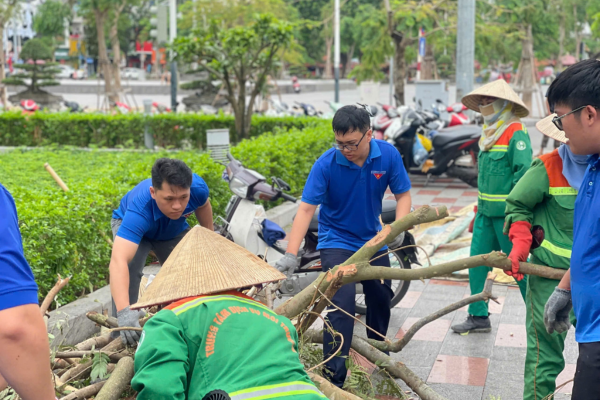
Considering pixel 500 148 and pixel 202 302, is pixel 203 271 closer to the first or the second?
pixel 202 302

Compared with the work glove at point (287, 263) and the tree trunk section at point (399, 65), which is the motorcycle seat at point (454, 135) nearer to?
the tree trunk section at point (399, 65)

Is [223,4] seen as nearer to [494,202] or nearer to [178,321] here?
[494,202]

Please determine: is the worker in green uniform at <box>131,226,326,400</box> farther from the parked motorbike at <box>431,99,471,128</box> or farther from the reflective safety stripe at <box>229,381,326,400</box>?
the parked motorbike at <box>431,99,471,128</box>

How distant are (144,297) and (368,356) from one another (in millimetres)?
1729

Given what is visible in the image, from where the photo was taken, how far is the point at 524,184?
3457 millimetres

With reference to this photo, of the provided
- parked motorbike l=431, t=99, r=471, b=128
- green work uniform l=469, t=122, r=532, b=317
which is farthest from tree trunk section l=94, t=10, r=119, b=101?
green work uniform l=469, t=122, r=532, b=317

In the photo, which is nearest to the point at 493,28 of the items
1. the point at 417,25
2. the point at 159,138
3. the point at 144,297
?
the point at 417,25

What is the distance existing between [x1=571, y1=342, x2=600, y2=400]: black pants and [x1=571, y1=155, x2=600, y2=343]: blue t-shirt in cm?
3

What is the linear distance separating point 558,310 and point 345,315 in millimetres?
1204

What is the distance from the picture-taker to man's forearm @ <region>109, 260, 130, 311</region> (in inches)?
140

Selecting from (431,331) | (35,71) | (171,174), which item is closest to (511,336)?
(431,331)

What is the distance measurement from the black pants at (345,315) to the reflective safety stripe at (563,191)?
1.20 metres

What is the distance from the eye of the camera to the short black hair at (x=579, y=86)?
2.51 metres

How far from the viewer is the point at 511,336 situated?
16.8 ft
